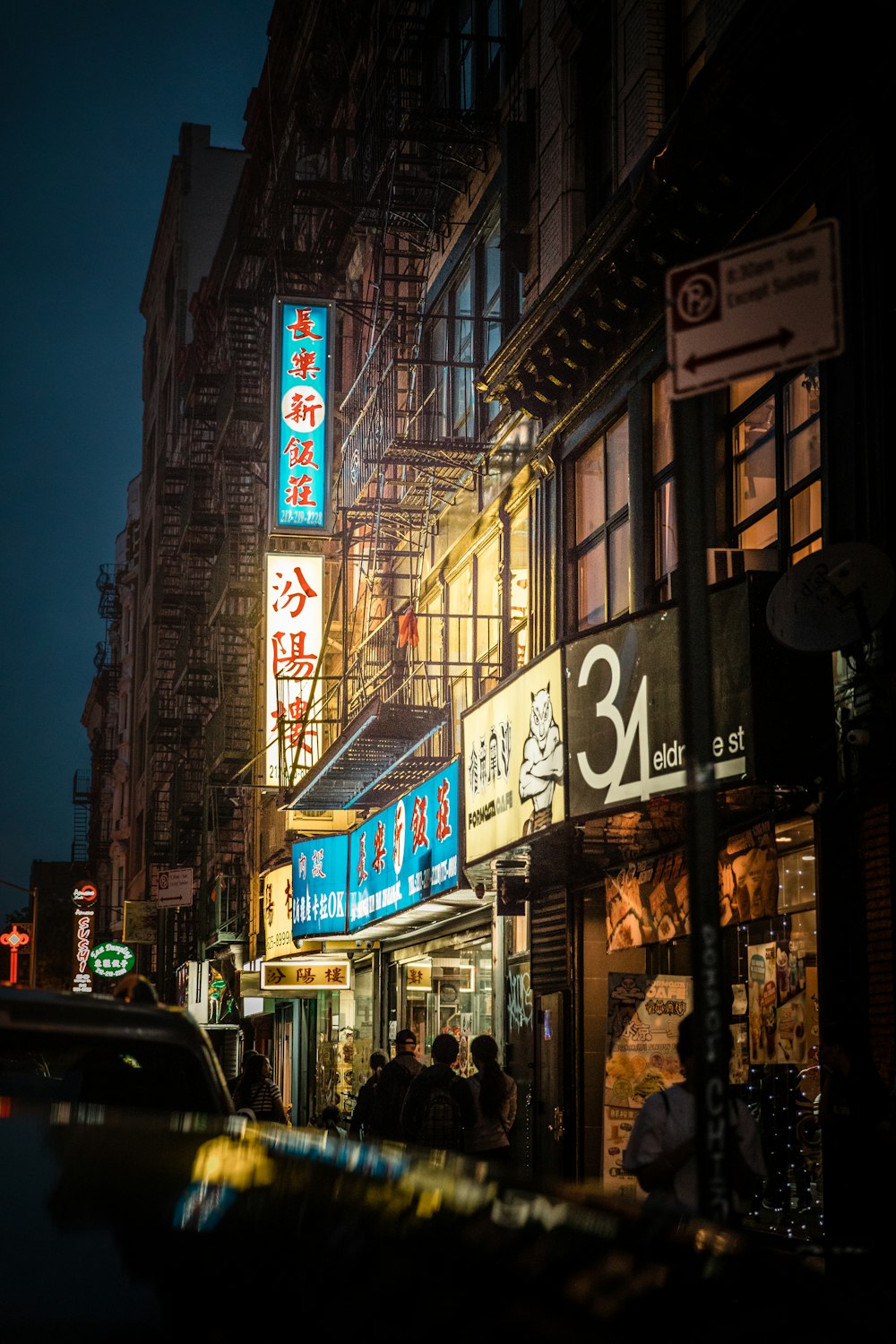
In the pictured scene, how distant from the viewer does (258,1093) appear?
16125 millimetres

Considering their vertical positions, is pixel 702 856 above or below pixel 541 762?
below

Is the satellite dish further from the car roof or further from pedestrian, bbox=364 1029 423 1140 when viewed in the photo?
pedestrian, bbox=364 1029 423 1140

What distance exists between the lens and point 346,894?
24.6 metres

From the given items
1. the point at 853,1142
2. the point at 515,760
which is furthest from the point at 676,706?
the point at 515,760

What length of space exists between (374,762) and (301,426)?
22.9ft

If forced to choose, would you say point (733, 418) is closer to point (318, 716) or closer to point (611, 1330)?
point (611, 1330)

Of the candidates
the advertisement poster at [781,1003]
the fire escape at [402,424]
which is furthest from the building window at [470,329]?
the advertisement poster at [781,1003]

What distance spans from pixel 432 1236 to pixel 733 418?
38.7ft

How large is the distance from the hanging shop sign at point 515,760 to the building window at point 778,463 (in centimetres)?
202

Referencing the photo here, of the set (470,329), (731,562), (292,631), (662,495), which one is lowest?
(731,562)

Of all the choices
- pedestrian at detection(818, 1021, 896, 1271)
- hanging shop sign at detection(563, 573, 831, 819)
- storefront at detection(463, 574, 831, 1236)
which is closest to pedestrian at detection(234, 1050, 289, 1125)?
storefront at detection(463, 574, 831, 1236)

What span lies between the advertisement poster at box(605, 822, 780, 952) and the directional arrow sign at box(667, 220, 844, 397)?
552 centimetres

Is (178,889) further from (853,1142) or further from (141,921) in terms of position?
(853,1142)

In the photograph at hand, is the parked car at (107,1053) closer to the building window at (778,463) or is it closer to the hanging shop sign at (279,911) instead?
the building window at (778,463)
